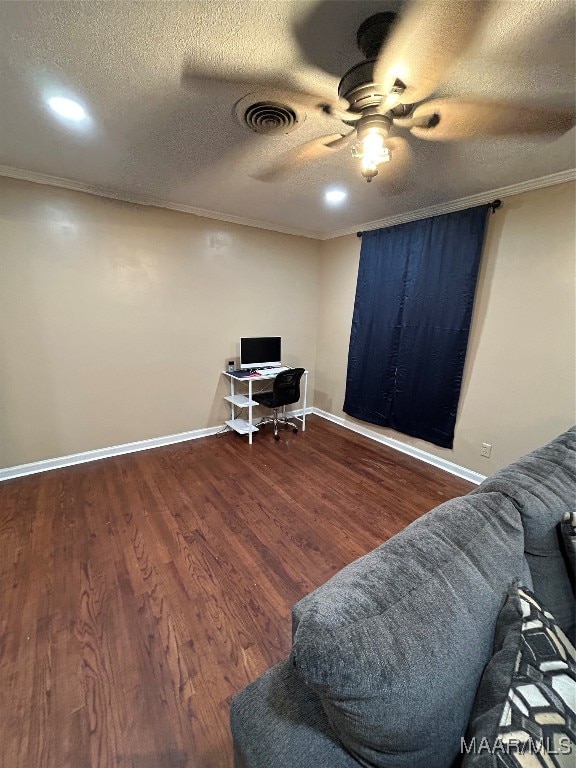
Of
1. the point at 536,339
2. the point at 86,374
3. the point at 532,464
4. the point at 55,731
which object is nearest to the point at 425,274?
the point at 536,339

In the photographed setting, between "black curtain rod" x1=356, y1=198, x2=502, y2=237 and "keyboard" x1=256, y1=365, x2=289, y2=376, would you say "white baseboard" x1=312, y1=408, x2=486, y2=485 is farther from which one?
"black curtain rod" x1=356, y1=198, x2=502, y2=237

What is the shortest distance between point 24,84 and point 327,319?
133 inches

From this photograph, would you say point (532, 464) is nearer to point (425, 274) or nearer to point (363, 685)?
point (363, 685)

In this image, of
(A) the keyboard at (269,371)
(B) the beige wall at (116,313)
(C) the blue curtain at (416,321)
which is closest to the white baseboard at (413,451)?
(C) the blue curtain at (416,321)

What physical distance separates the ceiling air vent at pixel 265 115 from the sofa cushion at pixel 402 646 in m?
1.87

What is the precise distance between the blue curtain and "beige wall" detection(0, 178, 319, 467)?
45.0 inches

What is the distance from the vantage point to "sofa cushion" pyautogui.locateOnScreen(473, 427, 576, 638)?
0.96 m

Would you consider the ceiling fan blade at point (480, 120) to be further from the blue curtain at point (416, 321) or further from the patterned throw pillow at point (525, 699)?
the patterned throw pillow at point (525, 699)

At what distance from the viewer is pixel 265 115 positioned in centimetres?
153

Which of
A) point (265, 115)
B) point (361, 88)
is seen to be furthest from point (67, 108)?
point (361, 88)

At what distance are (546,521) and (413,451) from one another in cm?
247

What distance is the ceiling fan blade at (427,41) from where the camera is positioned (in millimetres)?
992

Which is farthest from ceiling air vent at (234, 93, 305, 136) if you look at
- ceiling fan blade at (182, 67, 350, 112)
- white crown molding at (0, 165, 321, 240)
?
white crown molding at (0, 165, 321, 240)

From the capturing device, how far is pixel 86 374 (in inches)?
116
